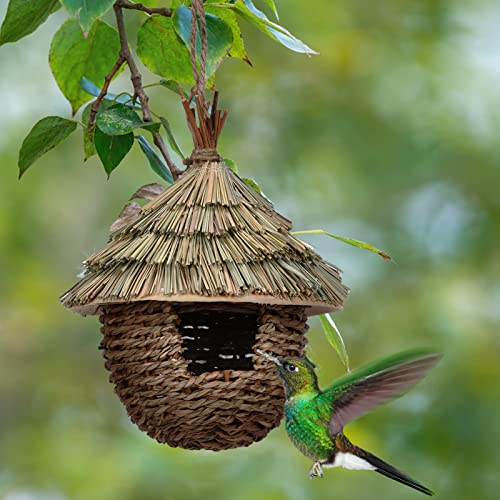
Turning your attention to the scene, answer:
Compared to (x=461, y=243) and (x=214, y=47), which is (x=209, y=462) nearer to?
(x=461, y=243)

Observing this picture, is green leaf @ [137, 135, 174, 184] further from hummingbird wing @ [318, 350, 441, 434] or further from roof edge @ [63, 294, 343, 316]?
hummingbird wing @ [318, 350, 441, 434]

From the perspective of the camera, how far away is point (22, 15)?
49.6 inches

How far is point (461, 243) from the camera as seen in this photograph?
145 inches

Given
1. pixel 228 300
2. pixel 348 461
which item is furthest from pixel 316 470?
pixel 228 300

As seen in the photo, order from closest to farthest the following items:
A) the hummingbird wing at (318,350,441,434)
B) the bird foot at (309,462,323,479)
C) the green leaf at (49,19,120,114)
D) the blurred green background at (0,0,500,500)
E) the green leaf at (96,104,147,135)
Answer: the hummingbird wing at (318,350,441,434) → the bird foot at (309,462,323,479) → the green leaf at (96,104,147,135) → the green leaf at (49,19,120,114) → the blurred green background at (0,0,500,500)

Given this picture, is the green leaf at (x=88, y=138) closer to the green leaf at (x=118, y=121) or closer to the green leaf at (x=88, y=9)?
the green leaf at (x=118, y=121)

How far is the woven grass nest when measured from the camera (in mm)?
1055

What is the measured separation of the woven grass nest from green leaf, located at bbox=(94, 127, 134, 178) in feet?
0.57

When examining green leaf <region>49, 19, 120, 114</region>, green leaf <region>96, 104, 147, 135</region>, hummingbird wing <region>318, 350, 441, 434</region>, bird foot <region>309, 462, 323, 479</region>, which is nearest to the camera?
hummingbird wing <region>318, 350, 441, 434</region>

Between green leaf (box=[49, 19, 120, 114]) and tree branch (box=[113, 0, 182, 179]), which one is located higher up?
green leaf (box=[49, 19, 120, 114])

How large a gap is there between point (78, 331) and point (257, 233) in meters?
2.71

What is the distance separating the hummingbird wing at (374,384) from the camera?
3.27ft

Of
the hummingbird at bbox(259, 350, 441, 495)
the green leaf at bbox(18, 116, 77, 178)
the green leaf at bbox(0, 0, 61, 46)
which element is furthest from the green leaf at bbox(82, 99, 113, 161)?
the hummingbird at bbox(259, 350, 441, 495)

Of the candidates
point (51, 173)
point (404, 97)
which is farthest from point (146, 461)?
point (404, 97)
